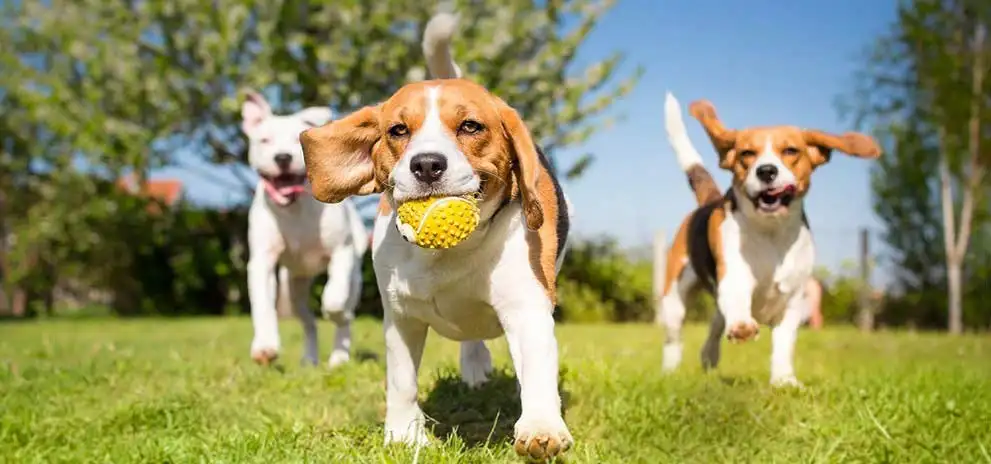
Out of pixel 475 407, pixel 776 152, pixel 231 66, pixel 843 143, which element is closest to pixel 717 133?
pixel 776 152

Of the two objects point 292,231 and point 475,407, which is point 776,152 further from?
point 292,231

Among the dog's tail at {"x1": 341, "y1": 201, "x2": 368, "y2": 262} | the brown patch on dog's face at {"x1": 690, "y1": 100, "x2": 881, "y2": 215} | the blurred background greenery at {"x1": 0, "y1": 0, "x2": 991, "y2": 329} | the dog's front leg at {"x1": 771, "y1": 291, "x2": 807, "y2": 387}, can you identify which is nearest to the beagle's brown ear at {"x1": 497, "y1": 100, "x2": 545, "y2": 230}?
the brown patch on dog's face at {"x1": 690, "y1": 100, "x2": 881, "y2": 215}

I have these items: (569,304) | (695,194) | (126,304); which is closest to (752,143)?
(695,194)

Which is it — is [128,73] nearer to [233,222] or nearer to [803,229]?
[233,222]

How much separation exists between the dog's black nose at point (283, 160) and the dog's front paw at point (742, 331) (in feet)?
9.67

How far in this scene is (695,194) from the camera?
6.52 meters

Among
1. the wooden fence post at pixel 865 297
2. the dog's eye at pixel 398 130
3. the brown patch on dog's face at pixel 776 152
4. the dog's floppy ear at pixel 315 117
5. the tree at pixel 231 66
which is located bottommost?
the wooden fence post at pixel 865 297

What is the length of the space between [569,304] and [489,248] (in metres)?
13.7

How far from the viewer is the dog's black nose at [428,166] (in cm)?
275

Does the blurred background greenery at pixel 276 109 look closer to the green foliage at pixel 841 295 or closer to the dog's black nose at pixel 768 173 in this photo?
the green foliage at pixel 841 295

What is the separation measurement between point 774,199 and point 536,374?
8.25 feet

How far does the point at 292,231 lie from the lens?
5.86m

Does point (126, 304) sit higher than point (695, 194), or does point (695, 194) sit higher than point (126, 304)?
point (695, 194)

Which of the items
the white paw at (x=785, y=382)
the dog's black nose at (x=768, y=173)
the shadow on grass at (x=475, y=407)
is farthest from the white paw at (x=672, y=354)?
the shadow on grass at (x=475, y=407)
